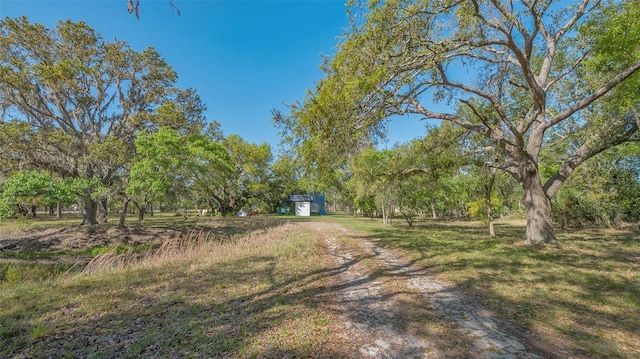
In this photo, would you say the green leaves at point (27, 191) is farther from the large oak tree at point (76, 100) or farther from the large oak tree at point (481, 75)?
the large oak tree at point (481, 75)

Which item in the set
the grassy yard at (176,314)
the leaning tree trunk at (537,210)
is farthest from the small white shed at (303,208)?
the grassy yard at (176,314)

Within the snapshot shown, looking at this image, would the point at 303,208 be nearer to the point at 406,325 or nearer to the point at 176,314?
the point at 176,314

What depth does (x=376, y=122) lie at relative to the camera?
8055 mm

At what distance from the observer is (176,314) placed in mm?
4176

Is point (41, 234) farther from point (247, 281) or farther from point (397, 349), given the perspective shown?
point (397, 349)

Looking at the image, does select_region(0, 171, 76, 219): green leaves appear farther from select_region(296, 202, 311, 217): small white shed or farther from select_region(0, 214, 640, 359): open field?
select_region(296, 202, 311, 217): small white shed

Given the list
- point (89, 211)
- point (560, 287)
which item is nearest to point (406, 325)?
point (560, 287)

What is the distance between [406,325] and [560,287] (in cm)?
394

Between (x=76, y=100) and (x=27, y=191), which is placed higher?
(x=76, y=100)

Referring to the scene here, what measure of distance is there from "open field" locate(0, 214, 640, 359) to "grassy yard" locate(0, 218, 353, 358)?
0.02m

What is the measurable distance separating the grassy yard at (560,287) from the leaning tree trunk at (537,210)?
605 millimetres

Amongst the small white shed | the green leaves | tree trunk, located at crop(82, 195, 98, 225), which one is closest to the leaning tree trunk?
the green leaves

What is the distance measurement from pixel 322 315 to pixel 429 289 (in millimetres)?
2454

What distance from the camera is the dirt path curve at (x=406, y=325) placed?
9.98 feet
